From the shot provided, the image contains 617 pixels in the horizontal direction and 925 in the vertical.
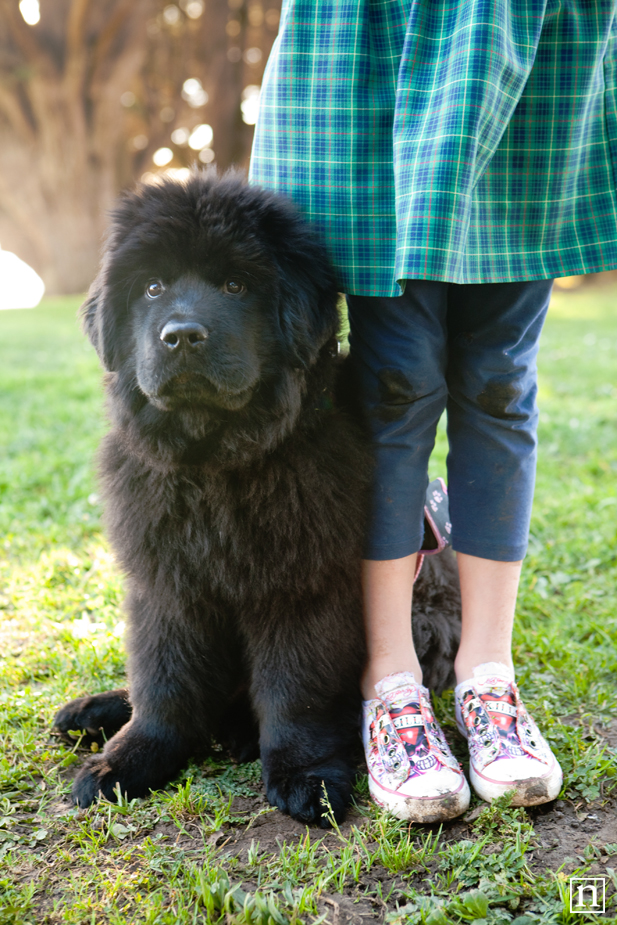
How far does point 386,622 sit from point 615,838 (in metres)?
0.70

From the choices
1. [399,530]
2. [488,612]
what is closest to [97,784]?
[399,530]

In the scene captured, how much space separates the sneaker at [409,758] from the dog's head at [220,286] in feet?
2.76

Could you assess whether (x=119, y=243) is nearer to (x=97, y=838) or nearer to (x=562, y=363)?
(x=97, y=838)

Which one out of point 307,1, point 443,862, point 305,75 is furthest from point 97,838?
point 307,1

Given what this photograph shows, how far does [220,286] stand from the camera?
1833mm

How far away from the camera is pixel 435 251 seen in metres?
1.60

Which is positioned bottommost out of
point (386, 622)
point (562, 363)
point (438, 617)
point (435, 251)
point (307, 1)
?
point (562, 363)

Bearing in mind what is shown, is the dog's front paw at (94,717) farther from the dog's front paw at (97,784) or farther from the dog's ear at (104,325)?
the dog's ear at (104,325)

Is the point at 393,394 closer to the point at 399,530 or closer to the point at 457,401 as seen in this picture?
the point at 457,401

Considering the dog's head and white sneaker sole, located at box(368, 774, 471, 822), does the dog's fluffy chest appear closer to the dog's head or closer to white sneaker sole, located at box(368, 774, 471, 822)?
the dog's head

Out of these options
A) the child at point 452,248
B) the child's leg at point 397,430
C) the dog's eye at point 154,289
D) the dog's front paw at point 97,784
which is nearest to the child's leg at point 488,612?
the child at point 452,248

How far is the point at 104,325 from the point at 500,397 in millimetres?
1039

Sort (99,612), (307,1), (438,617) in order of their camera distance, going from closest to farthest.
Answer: (307,1) → (438,617) → (99,612)

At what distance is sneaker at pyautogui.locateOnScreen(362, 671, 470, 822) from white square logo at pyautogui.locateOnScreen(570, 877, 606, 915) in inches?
11.8
